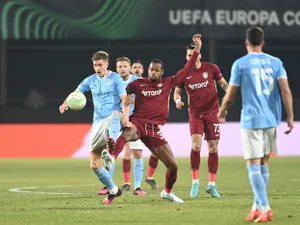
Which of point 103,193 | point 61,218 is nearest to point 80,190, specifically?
point 103,193

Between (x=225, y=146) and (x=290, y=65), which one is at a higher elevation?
(x=290, y=65)

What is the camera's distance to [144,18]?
85.6 ft

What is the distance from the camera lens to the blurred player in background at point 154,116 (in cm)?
1246

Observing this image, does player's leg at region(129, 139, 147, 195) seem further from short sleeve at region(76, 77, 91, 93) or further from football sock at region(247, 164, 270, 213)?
football sock at region(247, 164, 270, 213)

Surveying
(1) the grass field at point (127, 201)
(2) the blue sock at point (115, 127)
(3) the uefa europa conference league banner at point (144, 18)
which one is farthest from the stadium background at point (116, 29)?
(2) the blue sock at point (115, 127)

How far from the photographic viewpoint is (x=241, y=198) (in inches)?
516

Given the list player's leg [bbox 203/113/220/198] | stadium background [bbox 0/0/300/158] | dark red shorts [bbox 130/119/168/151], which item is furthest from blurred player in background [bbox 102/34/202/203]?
stadium background [bbox 0/0/300/158]

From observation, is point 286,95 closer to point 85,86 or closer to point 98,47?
point 85,86

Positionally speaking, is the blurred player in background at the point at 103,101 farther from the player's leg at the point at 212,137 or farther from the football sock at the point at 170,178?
the player's leg at the point at 212,137

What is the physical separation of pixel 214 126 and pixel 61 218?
4462 mm

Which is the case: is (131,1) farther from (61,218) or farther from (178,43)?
(61,218)

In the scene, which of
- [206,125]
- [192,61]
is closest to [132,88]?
[192,61]

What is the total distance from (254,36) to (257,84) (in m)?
0.50

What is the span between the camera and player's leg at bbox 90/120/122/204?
1239cm
